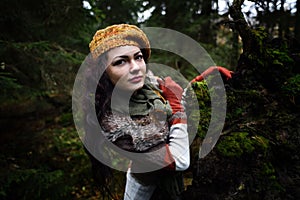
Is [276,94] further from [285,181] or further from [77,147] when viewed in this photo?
[77,147]

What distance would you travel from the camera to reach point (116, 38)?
1.54 m

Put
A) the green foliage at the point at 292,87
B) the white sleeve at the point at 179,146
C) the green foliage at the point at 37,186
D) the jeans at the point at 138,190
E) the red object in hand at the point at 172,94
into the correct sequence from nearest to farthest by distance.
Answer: the white sleeve at the point at 179,146 < the red object in hand at the point at 172,94 < the green foliage at the point at 292,87 < the jeans at the point at 138,190 < the green foliage at the point at 37,186

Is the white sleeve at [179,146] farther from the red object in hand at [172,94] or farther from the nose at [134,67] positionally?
the nose at [134,67]

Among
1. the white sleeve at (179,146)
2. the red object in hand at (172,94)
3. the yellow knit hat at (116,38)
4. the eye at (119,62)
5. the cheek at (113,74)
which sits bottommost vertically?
the white sleeve at (179,146)

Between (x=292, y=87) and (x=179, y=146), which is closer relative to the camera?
(x=179, y=146)

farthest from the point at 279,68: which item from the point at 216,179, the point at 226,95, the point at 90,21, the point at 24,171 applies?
the point at 90,21

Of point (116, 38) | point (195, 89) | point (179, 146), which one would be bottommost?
point (179, 146)

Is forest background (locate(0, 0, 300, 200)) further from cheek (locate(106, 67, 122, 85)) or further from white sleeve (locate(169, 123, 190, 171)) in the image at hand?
cheek (locate(106, 67, 122, 85))

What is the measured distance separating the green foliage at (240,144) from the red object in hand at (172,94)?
322 mm

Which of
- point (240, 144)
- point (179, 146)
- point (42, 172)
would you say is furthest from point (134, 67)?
point (42, 172)

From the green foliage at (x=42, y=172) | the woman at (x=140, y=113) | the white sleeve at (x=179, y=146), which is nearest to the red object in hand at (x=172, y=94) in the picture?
the woman at (x=140, y=113)

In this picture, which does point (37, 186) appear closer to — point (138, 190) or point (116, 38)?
point (138, 190)

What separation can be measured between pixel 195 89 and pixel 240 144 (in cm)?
52

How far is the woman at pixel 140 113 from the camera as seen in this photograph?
1383 millimetres
